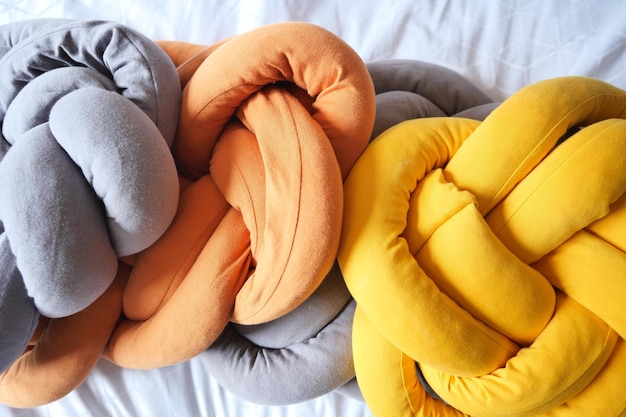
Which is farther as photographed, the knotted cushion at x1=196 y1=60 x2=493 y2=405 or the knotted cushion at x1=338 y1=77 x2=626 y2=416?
the knotted cushion at x1=196 y1=60 x2=493 y2=405

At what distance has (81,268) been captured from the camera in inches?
16.6

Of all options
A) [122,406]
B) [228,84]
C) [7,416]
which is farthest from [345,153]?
[7,416]

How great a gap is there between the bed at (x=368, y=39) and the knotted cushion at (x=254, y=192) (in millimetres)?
205

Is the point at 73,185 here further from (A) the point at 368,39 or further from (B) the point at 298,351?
(A) the point at 368,39

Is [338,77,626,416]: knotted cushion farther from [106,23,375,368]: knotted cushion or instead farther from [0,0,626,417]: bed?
[0,0,626,417]: bed

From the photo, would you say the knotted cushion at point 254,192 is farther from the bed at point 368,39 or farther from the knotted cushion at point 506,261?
the bed at point 368,39

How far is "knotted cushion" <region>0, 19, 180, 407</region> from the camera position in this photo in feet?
1.36

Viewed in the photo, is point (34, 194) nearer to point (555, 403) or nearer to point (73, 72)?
point (73, 72)

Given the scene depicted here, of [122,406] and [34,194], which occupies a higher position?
[34,194]

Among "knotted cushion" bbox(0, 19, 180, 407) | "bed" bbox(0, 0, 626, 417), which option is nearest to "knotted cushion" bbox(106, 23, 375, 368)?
"knotted cushion" bbox(0, 19, 180, 407)

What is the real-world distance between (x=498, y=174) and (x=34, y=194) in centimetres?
42

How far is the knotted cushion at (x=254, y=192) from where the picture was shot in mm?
454

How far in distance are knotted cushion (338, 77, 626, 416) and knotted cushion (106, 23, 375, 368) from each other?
5cm

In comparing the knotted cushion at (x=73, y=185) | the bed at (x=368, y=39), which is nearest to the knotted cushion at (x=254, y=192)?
the knotted cushion at (x=73, y=185)
